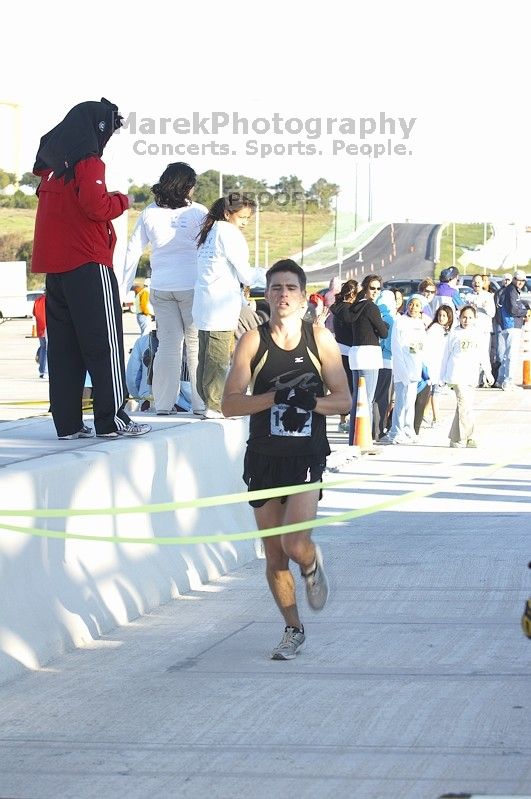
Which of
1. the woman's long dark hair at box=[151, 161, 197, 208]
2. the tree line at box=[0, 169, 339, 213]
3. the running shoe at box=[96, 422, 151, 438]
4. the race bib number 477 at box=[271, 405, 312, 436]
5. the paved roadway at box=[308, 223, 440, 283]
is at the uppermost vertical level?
the tree line at box=[0, 169, 339, 213]

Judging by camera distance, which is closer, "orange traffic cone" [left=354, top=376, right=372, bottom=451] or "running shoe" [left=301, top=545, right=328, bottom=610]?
"running shoe" [left=301, top=545, right=328, bottom=610]

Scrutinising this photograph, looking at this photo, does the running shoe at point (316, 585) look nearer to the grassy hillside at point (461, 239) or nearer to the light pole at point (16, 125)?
the light pole at point (16, 125)

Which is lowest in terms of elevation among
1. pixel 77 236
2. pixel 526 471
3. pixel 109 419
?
pixel 526 471

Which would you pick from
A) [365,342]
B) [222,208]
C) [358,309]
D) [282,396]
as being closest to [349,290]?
[358,309]

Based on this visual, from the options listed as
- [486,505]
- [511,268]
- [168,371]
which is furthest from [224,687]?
[511,268]

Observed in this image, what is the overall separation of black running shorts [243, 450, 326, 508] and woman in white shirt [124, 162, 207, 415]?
3.65 m

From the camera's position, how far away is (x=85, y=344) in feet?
29.6

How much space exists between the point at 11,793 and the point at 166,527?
13.2 feet

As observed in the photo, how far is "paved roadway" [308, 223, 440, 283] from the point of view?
406 ft

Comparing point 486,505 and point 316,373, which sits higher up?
point 316,373

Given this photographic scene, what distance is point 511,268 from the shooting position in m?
156

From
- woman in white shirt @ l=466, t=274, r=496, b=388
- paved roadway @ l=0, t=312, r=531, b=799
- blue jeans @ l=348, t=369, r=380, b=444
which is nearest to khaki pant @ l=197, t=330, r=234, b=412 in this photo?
paved roadway @ l=0, t=312, r=531, b=799

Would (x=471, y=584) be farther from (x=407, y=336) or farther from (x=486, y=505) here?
(x=407, y=336)

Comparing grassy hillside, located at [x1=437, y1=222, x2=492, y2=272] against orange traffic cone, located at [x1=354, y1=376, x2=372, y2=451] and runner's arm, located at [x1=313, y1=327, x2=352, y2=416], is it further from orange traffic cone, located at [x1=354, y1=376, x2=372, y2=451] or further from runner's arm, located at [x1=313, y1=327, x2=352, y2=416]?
runner's arm, located at [x1=313, y1=327, x2=352, y2=416]
